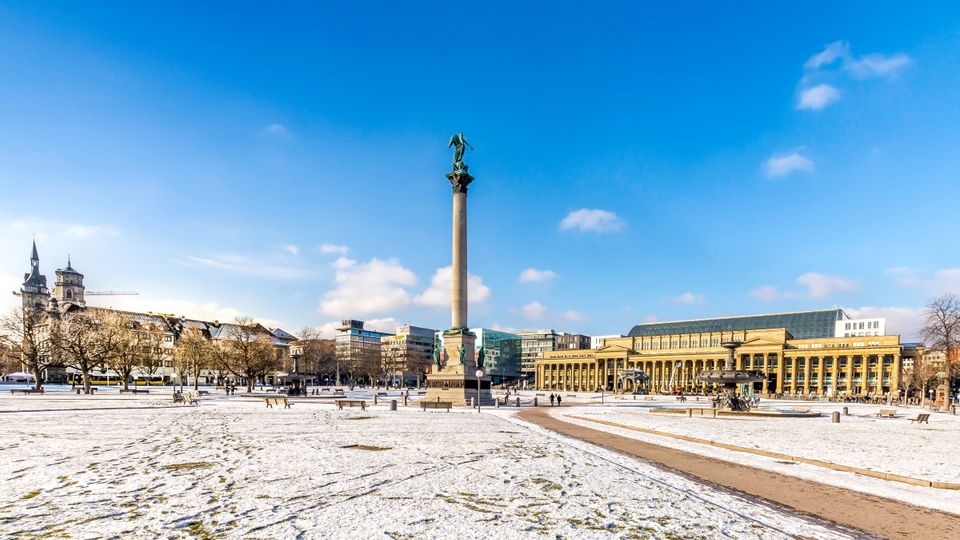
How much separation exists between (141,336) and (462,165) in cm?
5640

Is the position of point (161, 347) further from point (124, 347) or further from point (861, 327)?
point (861, 327)

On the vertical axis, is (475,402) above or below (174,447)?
below

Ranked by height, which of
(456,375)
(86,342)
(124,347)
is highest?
(86,342)

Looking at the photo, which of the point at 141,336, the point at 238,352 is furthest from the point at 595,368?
the point at 141,336

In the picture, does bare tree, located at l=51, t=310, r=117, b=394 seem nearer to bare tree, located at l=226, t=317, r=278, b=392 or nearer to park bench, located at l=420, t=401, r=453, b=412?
bare tree, located at l=226, t=317, r=278, b=392

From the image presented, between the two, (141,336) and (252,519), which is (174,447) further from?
(141,336)

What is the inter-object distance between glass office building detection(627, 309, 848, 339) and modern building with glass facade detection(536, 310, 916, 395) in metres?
0.29

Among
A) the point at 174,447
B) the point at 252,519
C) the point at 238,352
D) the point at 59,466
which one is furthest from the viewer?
the point at 238,352

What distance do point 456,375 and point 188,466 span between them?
130ft

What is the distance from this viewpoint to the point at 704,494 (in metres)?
13.7

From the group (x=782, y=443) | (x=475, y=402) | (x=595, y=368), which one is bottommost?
(x=595, y=368)

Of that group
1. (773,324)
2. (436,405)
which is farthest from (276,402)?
(773,324)

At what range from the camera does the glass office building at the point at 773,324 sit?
166m

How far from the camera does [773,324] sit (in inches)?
6826
